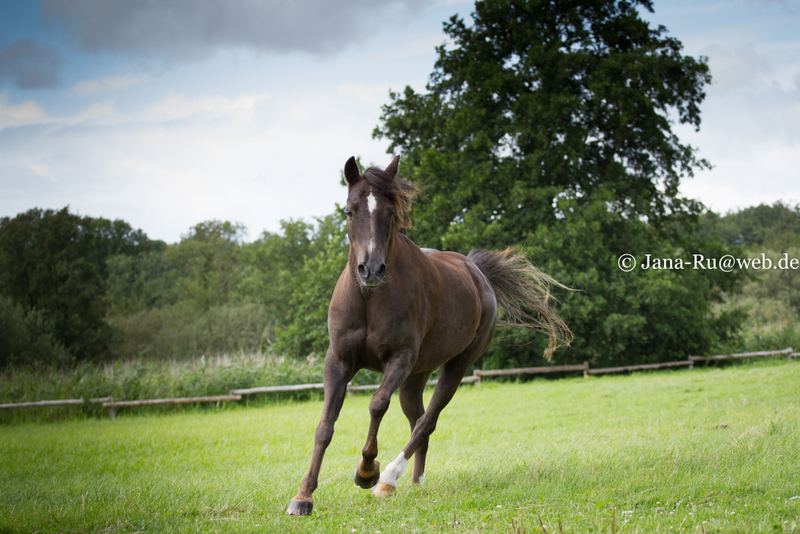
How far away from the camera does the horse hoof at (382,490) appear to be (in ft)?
15.3

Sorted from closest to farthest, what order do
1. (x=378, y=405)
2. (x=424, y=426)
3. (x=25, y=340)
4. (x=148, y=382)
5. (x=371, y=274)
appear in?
(x=371, y=274) → (x=378, y=405) → (x=424, y=426) → (x=148, y=382) → (x=25, y=340)

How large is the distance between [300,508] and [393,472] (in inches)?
41.8

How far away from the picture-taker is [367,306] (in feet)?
14.4

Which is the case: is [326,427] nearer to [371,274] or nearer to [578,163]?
[371,274]

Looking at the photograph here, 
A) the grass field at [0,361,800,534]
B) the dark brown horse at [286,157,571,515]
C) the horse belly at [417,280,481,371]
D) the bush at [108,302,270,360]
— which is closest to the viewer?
the grass field at [0,361,800,534]

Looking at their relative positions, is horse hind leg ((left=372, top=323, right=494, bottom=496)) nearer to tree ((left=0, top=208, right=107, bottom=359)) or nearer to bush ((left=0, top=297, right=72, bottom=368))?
bush ((left=0, top=297, right=72, bottom=368))

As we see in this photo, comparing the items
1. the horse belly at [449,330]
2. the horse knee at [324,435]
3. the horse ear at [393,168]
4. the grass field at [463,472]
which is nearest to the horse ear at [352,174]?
the horse ear at [393,168]

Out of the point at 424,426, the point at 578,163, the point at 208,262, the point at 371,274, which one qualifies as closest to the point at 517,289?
the point at 424,426

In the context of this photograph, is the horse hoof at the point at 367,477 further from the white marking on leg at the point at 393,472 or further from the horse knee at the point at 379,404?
the horse knee at the point at 379,404

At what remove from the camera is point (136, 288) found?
51.6 meters

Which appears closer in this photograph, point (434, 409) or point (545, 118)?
point (434, 409)

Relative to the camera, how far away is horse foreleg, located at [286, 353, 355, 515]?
4.03 meters

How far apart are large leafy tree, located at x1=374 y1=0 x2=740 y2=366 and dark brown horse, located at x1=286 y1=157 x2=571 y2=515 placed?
45.6 ft

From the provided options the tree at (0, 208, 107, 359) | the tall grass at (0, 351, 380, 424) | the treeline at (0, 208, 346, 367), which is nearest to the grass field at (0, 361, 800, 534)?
the tall grass at (0, 351, 380, 424)
